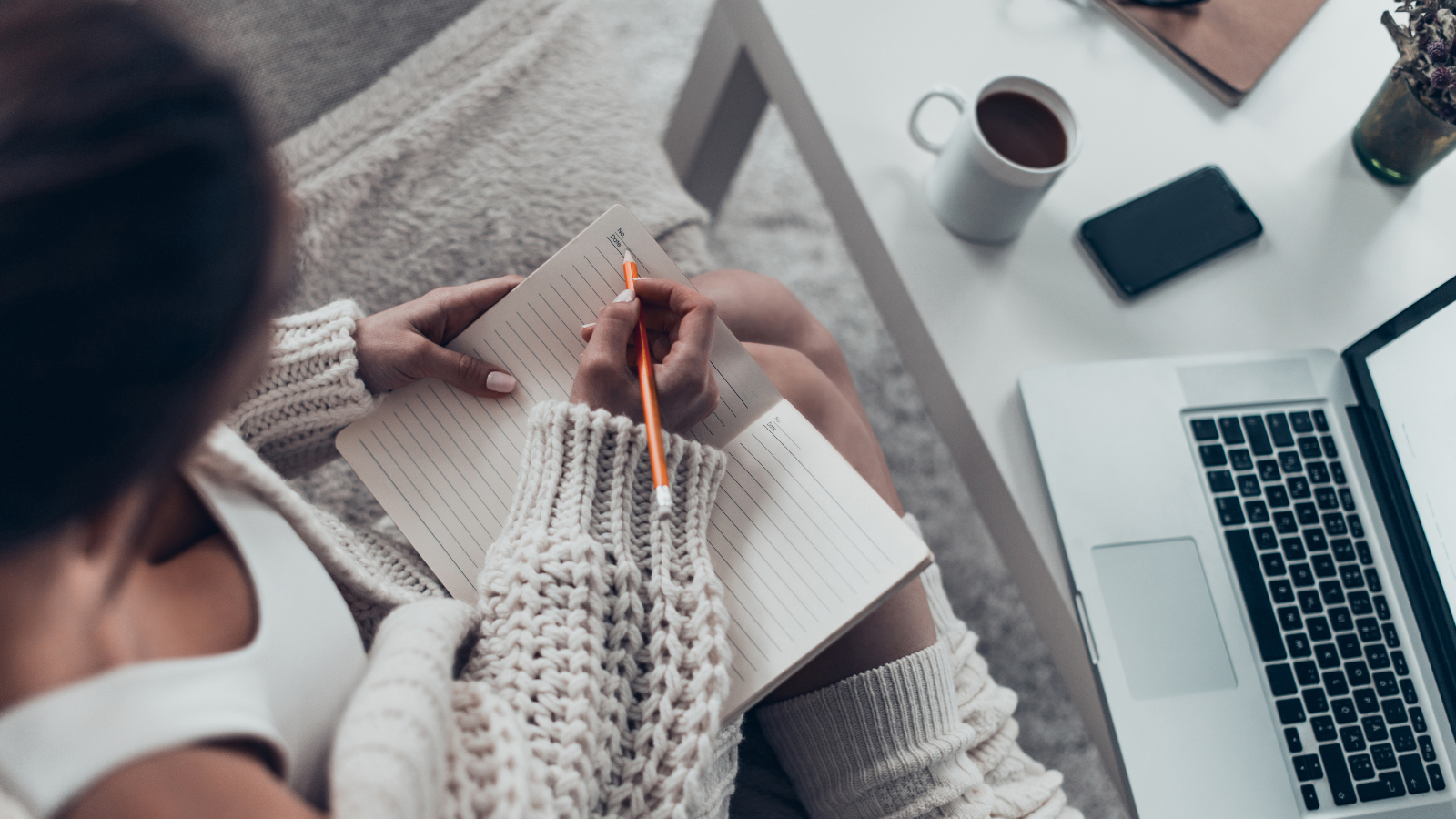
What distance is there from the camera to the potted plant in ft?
1.56

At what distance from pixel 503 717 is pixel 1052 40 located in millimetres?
617

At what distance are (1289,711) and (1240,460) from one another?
0.53 feet

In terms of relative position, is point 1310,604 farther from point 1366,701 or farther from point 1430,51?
point 1430,51

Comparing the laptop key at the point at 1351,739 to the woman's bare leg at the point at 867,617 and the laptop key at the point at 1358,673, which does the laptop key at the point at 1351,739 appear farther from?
the woman's bare leg at the point at 867,617

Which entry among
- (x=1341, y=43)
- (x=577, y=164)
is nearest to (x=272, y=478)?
(x=577, y=164)

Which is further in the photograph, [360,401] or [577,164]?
Answer: [577,164]

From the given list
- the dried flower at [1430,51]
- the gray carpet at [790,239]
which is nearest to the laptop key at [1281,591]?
the dried flower at [1430,51]

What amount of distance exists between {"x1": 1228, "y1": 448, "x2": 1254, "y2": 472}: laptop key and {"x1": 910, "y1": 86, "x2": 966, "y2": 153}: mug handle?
294mm

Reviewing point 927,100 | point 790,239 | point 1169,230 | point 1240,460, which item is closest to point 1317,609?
point 1240,460

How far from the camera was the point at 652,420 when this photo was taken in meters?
0.45

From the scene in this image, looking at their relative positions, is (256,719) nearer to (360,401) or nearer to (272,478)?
(272,478)

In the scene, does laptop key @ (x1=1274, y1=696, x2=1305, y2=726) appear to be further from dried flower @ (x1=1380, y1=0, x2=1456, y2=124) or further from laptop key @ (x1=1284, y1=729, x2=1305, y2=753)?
dried flower @ (x1=1380, y1=0, x2=1456, y2=124)

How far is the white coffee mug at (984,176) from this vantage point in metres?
0.49

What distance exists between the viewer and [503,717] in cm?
36
